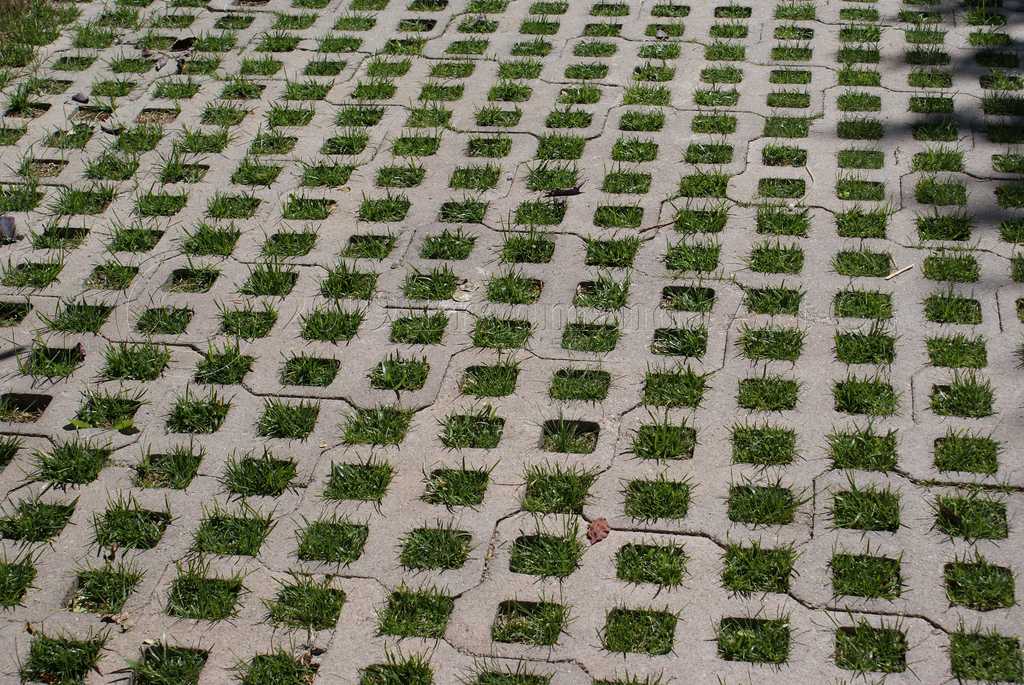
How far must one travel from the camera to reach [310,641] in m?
2.73

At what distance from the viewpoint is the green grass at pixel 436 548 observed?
114 inches

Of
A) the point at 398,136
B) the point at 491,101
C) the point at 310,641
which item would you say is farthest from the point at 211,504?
the point at 491,101

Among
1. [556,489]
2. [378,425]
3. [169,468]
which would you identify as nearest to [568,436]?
[556,489]

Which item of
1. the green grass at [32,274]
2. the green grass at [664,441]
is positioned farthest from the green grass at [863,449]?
the green grass at [32,274]

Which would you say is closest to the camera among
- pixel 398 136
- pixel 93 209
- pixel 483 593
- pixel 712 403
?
pixel 483 593

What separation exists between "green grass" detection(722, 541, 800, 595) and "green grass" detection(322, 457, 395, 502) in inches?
41.1

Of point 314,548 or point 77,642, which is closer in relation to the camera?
point 77,642

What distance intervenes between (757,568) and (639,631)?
382 mm

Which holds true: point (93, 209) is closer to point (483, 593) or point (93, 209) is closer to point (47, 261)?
point (47, 261)

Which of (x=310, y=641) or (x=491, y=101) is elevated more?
(x=491, y=101)

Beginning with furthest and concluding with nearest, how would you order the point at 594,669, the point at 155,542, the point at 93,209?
the point at 93,209 < the point at 155,542 < the point at 594,669

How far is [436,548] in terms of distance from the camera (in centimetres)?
293

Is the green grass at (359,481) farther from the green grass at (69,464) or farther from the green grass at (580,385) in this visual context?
the green grass at (69,464)

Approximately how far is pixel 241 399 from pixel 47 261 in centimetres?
125
